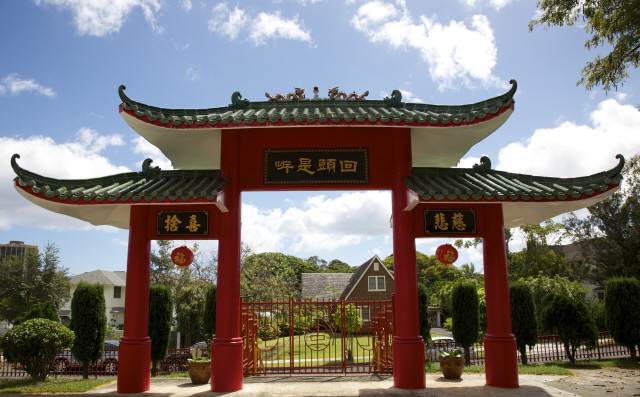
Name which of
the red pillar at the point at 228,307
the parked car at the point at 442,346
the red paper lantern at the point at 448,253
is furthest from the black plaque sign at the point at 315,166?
the parked car at the point at 442,346

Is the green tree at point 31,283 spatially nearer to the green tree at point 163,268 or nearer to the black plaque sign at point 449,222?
the green tree at point 163,268

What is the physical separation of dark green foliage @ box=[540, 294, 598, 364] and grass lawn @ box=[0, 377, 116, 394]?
38.5 ft

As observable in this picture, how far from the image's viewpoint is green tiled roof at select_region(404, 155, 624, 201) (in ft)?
22.7

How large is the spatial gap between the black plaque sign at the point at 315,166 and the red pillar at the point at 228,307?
2.51 ft

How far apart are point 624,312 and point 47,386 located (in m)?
15.0

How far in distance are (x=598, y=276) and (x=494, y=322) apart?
24.6 m

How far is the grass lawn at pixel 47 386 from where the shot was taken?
8.59 metres

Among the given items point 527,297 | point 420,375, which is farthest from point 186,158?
point 527,297

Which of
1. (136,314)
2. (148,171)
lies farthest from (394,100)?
(136,314)

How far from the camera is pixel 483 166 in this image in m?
8.41

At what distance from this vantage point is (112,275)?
4078 centimetres

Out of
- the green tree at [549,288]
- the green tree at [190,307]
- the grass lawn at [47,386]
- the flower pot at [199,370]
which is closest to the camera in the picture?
the grass lawn at [47,386]

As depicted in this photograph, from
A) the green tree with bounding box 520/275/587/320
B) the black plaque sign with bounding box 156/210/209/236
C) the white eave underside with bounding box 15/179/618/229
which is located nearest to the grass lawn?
the white eave underside with bounding box 15/179/618/229

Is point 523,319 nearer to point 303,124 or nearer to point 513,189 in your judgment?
point 513,189
